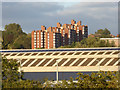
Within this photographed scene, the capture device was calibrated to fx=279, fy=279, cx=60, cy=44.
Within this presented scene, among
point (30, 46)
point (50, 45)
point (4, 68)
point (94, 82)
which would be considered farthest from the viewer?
point (30, 46)

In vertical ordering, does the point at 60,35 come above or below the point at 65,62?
above

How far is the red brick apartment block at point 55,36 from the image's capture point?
5428 inches

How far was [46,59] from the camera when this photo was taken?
90062mm

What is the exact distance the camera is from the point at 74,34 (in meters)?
154

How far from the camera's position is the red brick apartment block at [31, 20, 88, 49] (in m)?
138

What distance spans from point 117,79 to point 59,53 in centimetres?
7565

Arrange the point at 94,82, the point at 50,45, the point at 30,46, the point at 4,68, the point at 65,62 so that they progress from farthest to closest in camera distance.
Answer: the point at 30,46, the point at 50,45, the point at 65,62, the point at 4,68, the point at 94,82

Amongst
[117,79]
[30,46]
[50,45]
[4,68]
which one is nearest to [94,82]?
[117,79]

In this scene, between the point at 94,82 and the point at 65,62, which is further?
the point at 65,62

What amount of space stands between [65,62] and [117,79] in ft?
243

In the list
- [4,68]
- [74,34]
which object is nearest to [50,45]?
[74,34]

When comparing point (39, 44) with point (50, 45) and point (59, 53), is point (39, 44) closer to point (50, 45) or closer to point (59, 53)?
point (50, 45)

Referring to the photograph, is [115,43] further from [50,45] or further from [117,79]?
[117,79]

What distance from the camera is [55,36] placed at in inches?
5413
